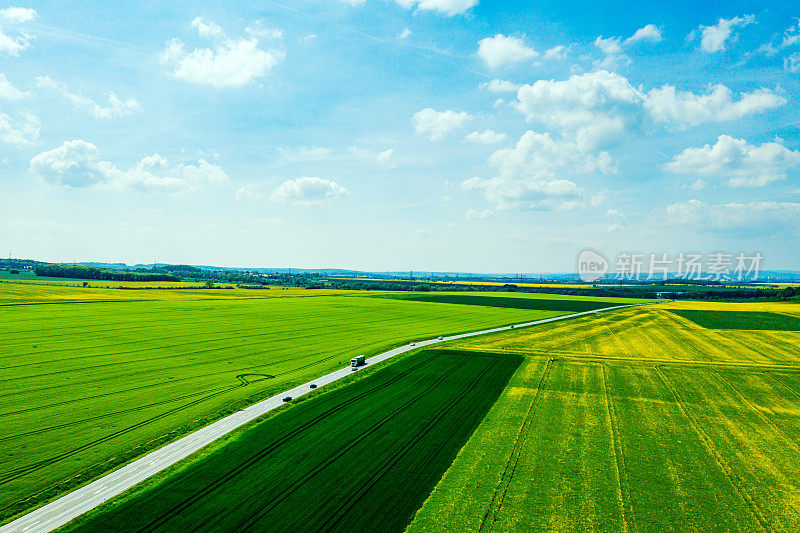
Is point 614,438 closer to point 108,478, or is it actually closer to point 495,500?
point 495,500

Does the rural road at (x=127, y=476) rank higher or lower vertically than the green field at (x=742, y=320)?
lower

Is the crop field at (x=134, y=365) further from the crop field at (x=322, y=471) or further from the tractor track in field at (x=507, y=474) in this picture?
the tractor track in field at (x=507, y=474)

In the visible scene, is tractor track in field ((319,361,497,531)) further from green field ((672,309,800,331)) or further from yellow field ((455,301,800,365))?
green field ((672,309,800,331))

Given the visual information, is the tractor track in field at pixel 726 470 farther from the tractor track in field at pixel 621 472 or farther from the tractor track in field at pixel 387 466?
the tractor track in field at pixel 387 466

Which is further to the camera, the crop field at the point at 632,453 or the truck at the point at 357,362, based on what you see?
the truck at the point at 357,362

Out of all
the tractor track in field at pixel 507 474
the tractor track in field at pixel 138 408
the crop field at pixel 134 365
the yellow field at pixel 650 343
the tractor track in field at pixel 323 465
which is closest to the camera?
the tractor track in field at pixel 323 465

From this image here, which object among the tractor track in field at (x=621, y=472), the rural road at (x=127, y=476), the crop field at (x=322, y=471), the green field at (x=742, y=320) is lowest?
the rural road at (x=127, y=476)

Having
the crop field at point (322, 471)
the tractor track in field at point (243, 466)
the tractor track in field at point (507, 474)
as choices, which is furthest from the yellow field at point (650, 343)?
the tractor track in field at point (243, 466)

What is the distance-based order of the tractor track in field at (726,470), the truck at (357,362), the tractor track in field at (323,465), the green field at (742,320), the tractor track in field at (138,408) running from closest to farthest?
the tractor track in field at (323,465) < the tractor track in field at (726,470) < the tractor track in field at (138,408) < the truck at (357,362) < the green field at (742,320)
